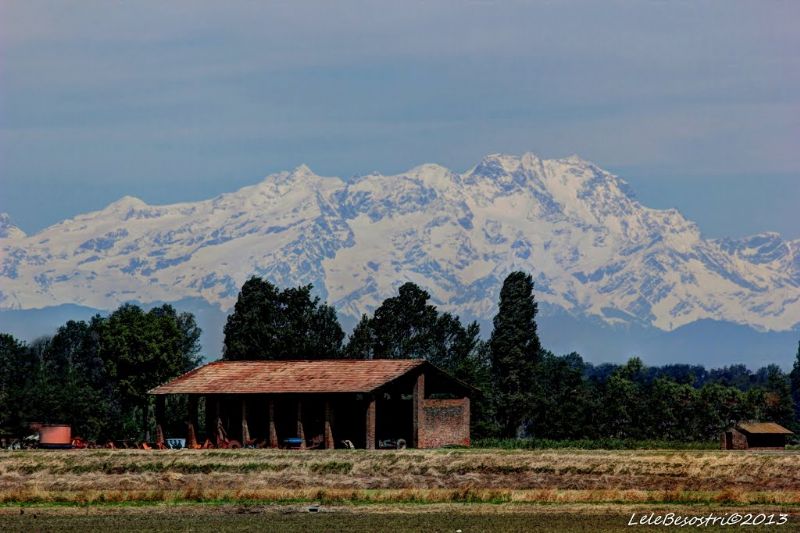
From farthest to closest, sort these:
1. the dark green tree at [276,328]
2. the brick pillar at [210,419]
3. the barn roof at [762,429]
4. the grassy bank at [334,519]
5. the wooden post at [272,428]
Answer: the dark green tree at [276,328]
the barn roof at [762,429]
the brick pillar at [210,419]
the wooden post at [272,428]
the grassy bank at [334,519]

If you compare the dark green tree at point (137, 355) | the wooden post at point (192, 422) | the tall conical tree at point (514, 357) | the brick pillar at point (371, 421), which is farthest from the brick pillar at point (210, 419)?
the tall conical tree at point (514, 357)

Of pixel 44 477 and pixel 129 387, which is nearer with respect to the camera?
pixel 44 477

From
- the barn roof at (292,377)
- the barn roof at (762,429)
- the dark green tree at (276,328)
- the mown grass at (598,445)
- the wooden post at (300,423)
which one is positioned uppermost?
the dark green tree at (276,328)

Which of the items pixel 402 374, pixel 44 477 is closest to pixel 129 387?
pixel 402 374

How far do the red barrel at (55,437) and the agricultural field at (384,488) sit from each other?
9.84 meters

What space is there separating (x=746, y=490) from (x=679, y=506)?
1068 centimetres

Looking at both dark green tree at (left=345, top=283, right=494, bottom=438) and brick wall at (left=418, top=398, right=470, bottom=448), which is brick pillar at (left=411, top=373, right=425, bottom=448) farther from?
dark green tree at (left=345, top=283, right=494, bottom=438)

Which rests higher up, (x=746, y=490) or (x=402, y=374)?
(x=402, y=374)

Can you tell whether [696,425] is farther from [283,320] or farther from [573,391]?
[283,320]

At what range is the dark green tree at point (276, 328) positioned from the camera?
14500cm

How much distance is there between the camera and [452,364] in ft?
534

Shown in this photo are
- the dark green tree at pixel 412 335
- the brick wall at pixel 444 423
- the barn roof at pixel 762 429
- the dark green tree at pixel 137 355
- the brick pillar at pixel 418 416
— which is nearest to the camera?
the brick pillar at pixel 418 416

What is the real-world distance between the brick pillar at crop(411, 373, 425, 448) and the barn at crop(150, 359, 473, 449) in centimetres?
7

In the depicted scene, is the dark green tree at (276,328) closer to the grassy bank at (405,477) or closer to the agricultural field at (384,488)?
the agricultural field at (384,488)
